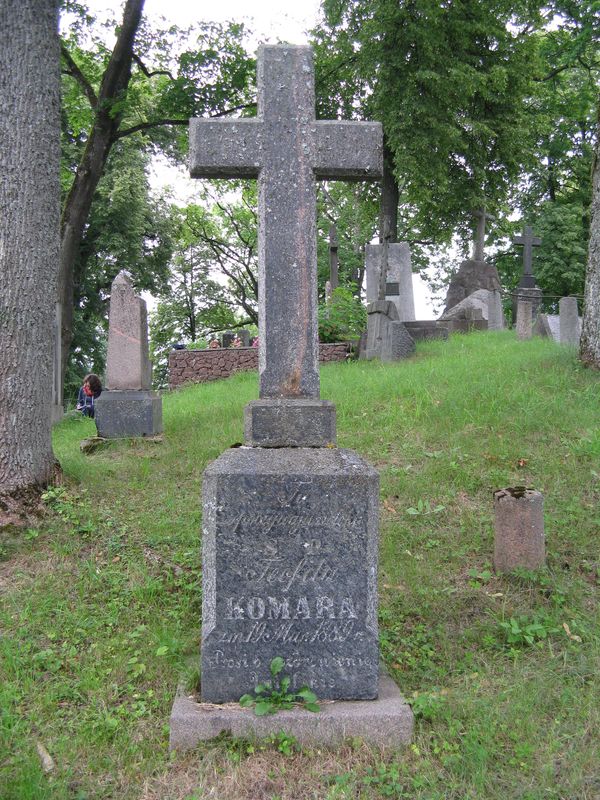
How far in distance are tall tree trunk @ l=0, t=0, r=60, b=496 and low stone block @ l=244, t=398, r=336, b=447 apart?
2.71 meters

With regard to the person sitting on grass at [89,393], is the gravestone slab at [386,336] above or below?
above

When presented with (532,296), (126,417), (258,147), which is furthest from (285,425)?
(532,296)

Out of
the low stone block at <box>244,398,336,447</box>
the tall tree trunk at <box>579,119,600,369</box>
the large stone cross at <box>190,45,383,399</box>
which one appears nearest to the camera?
the low stone block at <box>244,398,336,447</box>

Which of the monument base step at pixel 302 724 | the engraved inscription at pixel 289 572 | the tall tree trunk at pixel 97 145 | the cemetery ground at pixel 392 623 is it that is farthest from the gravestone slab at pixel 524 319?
the monument base step at pixel 302 724

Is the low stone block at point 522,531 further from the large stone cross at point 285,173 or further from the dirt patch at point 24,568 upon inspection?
the dirt patch at point 24,568

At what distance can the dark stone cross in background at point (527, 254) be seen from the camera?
58.2ft

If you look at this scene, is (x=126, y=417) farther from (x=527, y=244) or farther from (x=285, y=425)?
(x=527, y=244)

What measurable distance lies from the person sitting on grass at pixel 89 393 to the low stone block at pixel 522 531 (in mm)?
10390

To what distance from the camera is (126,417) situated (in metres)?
8.11

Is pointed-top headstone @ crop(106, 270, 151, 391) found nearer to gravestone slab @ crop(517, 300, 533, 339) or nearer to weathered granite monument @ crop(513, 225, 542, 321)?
gravestone slab @ crop(517, 300, 533, 339)

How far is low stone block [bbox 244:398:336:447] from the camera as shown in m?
3.32

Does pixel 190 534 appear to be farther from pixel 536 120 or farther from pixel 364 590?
pixel 536 120

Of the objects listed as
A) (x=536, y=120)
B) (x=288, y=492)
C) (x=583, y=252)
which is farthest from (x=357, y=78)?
(x=288, y=492)

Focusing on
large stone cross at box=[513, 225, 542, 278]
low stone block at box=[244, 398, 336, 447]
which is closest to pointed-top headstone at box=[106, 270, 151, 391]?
low stone block at box=[244, 398, 336, 447]
